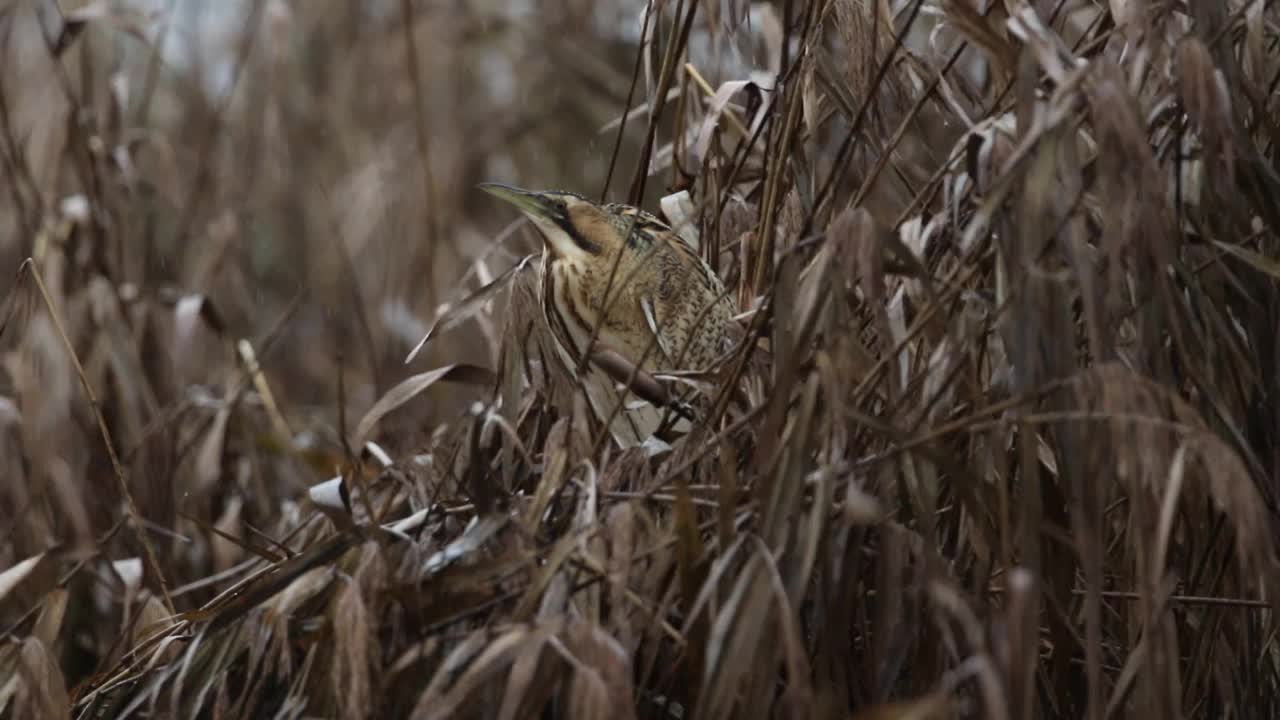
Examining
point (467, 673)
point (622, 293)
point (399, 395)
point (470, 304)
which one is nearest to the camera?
point (467, 673)

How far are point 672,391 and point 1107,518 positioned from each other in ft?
1.41

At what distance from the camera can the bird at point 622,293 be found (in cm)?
168

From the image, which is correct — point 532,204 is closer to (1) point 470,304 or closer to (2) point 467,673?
(1) point 470,304

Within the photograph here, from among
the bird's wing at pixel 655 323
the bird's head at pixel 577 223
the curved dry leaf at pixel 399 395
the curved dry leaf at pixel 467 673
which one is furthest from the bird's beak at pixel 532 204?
the curved dry leaf at pixel 467 673

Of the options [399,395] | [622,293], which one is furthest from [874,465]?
[622,293]

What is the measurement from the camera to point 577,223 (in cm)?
175

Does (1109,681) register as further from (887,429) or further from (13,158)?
(13,158)

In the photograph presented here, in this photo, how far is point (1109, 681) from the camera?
1.34 metres

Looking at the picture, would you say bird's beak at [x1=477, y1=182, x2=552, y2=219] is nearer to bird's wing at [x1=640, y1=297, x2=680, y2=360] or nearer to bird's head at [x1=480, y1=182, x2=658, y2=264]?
bird's head at [x1=480, y1=182, x2=658, y2=264]

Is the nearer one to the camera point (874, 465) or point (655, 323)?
point (874, 465)

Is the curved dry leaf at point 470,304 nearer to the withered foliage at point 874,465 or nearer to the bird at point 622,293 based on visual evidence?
the withered foliage at point 874,465

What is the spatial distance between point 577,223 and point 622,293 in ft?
0.35

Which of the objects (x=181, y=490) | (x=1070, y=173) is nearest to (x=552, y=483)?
(x=1070, y=173)

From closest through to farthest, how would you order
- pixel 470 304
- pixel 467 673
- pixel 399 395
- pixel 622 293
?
pixel 467 673 < pixel 399 395 < pixel 470 304 < pixel 622 293
